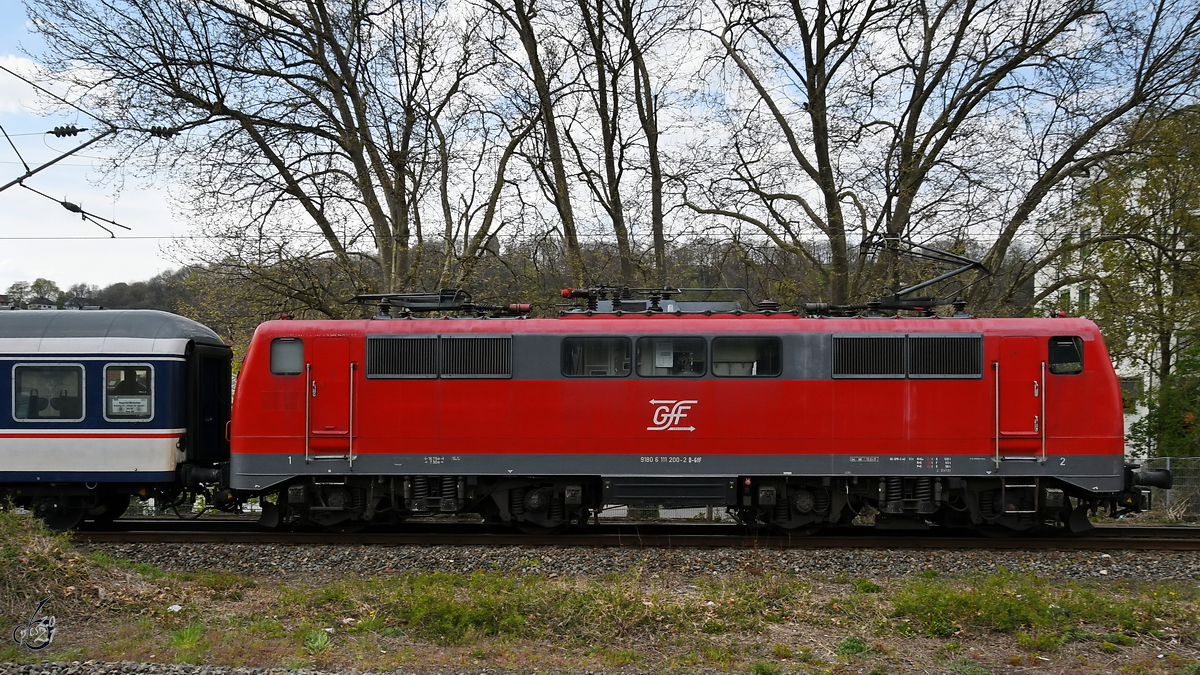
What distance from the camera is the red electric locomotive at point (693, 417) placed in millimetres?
10703

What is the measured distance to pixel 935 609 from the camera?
732 cm

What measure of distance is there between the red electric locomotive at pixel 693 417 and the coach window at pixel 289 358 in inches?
0.8

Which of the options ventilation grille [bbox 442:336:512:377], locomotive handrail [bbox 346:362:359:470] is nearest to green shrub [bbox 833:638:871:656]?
ventilation grille [bbox 442:336:512:377]

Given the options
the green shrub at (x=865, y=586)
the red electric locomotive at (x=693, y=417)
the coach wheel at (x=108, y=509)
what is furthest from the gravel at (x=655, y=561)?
the coach wheel at (x=108, y=509)

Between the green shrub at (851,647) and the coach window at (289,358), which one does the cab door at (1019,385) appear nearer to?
the green shrub at (851,647)

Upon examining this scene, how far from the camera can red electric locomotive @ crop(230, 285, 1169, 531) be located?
35.1 feet

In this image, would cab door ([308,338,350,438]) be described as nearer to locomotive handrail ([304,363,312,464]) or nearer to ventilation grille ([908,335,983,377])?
locomotive handrail ([304,363,312,464])

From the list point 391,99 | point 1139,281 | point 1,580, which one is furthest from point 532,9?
point 1,580

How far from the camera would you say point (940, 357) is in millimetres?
10781

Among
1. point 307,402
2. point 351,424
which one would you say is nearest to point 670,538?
point 351,424

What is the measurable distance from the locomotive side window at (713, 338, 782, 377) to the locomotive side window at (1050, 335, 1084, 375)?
3882 millimetres

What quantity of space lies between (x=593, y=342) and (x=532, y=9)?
1281 centimetres

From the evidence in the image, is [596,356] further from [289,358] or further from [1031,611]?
[1031,611]

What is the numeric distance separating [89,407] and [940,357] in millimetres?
12228
